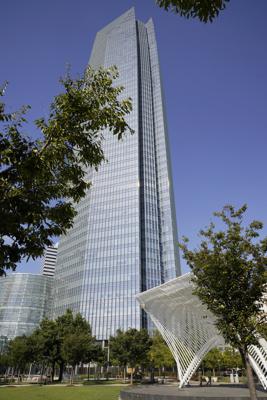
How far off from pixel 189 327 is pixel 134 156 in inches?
3715

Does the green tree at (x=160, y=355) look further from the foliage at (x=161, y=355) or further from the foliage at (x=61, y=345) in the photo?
the foliage at (x=61, y=345)

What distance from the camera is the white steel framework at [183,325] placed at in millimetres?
34344

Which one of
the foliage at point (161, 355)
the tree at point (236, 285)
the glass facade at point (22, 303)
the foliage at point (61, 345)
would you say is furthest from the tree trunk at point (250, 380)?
the glass facade at point (22, 303)

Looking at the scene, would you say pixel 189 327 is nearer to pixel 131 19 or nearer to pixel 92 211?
pixel 92 211

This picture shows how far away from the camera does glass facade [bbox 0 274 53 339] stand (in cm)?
14675

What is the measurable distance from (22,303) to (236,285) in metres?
159

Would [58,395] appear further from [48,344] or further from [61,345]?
[48,344]

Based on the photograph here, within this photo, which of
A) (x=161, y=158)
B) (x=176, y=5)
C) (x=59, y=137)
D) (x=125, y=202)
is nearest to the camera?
(x=176, y=5)

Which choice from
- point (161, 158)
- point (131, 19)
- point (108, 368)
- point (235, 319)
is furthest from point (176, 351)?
point (131, 19)

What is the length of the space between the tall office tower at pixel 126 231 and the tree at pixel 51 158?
313 ft

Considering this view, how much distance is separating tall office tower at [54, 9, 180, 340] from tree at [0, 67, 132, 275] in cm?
9532

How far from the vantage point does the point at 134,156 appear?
4968 inches

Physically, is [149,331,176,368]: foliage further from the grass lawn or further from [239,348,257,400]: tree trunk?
[239,348,257,400]: tree trunk

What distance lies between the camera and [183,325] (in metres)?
38.6
